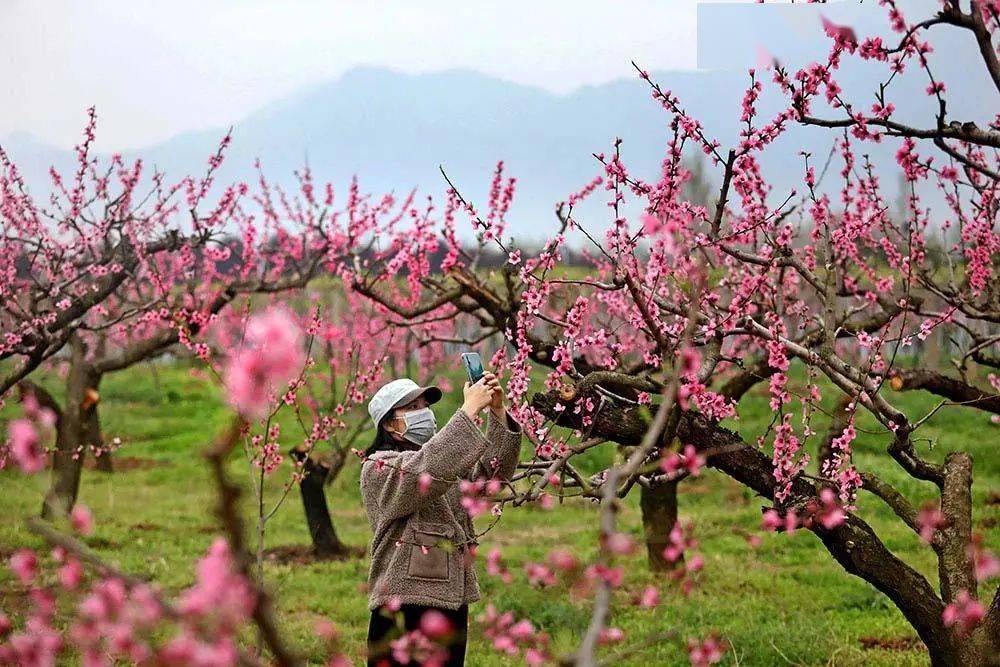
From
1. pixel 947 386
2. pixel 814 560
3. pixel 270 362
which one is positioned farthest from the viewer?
pixel 814 560

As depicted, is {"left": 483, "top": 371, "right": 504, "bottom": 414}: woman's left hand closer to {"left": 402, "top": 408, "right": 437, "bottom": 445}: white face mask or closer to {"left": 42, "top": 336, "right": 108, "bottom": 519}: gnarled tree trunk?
{"left": 402, "top": 408, "right": 437, "bottom": 445}: white face mask

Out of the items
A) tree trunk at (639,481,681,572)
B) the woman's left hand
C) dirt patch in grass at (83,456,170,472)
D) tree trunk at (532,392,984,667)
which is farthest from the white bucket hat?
dirt patch in grass at (83,456,170,472)

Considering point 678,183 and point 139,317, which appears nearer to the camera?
point 678,183

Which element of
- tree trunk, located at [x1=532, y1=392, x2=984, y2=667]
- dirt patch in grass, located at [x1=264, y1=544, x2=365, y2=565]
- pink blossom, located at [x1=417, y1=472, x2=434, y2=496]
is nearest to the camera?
pink blossom, located at [x1=417, y1=472, x2=434, y2=496]

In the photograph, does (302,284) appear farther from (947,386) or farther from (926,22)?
(926,22)

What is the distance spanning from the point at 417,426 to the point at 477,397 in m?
0.53

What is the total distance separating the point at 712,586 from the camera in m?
8.53

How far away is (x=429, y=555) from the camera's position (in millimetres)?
4008

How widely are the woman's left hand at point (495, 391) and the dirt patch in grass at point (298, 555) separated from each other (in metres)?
6.64

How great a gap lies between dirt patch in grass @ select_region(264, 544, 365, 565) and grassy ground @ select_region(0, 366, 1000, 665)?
24cm

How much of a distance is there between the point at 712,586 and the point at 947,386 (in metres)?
3.32

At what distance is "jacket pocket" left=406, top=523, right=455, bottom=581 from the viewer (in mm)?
3984

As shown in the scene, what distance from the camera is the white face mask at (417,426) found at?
165 inches

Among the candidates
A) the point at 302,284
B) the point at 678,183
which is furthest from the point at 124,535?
the point at 678,183
